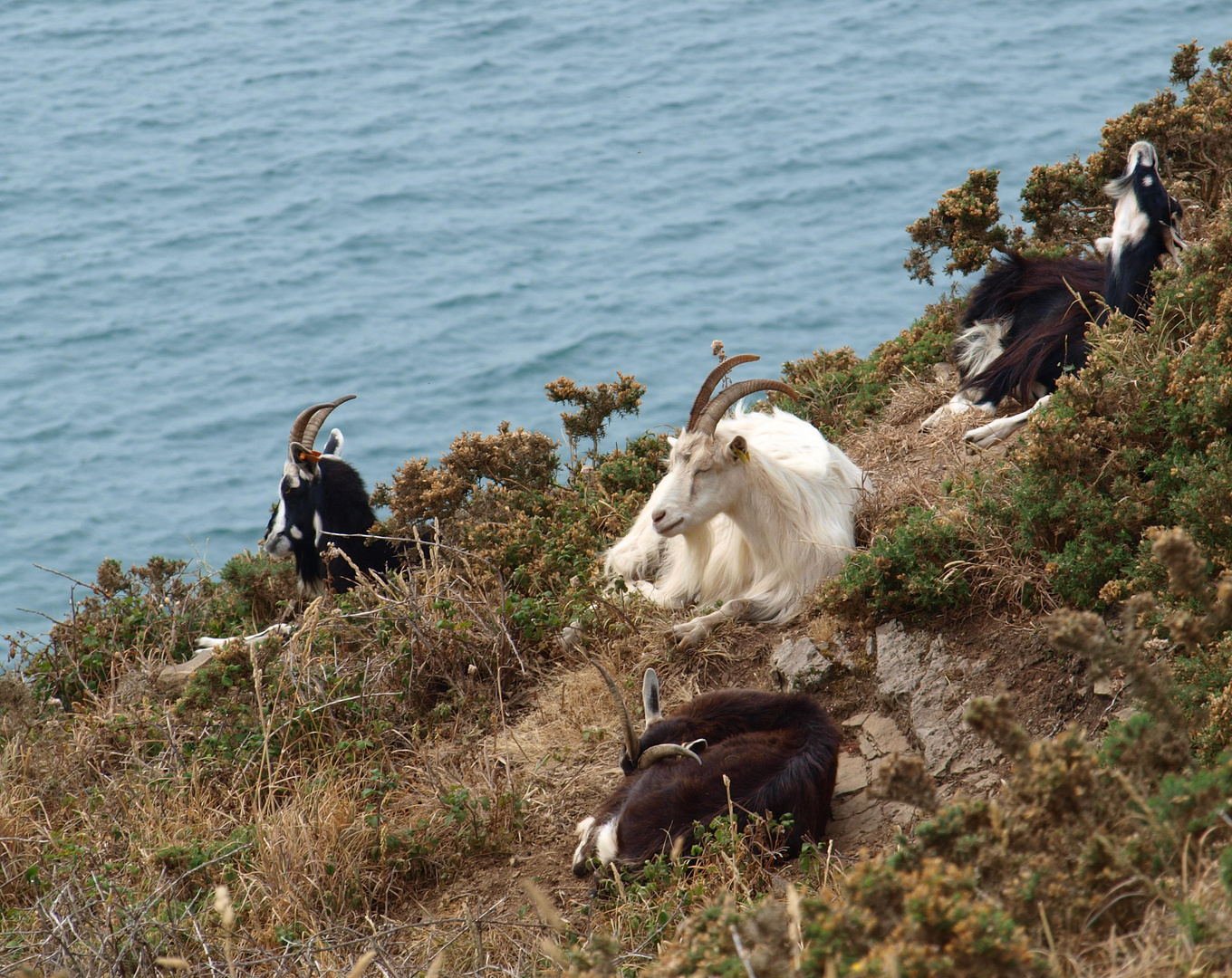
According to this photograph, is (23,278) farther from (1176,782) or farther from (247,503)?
(1176,782)

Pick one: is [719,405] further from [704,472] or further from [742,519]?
[742,519]

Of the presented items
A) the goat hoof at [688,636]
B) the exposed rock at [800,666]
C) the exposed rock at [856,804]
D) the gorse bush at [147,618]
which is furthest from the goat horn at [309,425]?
the exposed rock at [856,804]

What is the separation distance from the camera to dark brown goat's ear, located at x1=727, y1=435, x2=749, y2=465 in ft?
18.1

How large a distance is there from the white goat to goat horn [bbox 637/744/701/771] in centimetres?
125

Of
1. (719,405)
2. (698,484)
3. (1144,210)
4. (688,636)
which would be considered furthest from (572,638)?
(1144,210)

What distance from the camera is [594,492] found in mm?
6867

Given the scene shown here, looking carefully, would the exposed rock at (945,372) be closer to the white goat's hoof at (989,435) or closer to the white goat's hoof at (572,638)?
the white goat's hoof at (989,435)

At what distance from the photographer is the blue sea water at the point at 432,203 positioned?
63.0 feet

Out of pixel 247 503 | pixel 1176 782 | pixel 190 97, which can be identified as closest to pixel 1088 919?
pixel 1176 782

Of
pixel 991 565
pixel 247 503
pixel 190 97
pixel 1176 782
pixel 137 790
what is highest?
pixel 190 97

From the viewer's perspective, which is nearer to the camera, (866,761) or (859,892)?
(859,892)

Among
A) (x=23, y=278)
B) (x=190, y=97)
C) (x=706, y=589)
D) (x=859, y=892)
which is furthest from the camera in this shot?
(x=190, y=97)

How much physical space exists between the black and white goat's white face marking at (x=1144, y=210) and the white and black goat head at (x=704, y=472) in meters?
1.75

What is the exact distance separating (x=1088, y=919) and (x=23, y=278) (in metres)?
24.5
